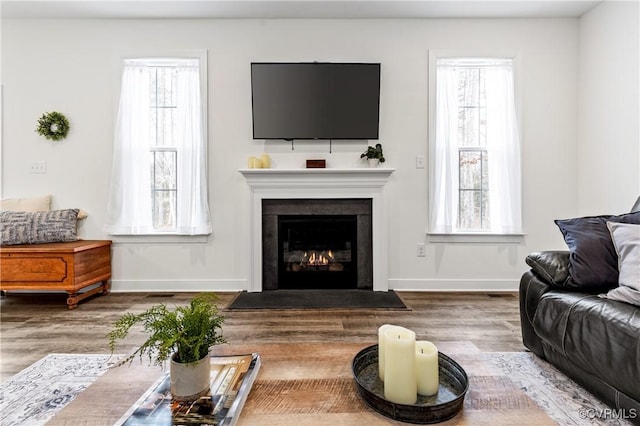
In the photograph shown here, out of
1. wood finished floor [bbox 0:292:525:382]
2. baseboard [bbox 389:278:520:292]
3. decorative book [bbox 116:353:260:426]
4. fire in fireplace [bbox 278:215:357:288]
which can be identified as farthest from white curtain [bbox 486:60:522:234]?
decorative book [bbox 116:353:260:426]

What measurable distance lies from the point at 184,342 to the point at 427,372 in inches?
25.7

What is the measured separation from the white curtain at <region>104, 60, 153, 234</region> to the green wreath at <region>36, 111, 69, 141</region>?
0.56 meters

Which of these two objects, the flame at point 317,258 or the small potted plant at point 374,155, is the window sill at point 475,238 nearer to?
the small potted plant at point 374,155

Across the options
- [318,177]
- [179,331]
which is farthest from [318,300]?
[179,331]

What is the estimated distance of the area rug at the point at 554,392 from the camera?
1439mm

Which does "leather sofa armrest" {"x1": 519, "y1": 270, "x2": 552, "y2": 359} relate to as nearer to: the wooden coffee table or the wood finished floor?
the wood finished floor

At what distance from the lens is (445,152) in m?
3.48

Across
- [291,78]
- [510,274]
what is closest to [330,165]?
[291,78]

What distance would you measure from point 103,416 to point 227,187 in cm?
284

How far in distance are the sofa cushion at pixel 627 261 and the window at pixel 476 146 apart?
178cm

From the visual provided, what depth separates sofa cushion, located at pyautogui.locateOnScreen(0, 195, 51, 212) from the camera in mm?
3306

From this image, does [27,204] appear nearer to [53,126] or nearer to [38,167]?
[38,167]

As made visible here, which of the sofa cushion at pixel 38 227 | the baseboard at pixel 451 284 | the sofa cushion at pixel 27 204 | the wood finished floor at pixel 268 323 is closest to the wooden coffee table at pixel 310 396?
the wood finished floor at pixel 268 323

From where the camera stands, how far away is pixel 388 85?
3.52 m
